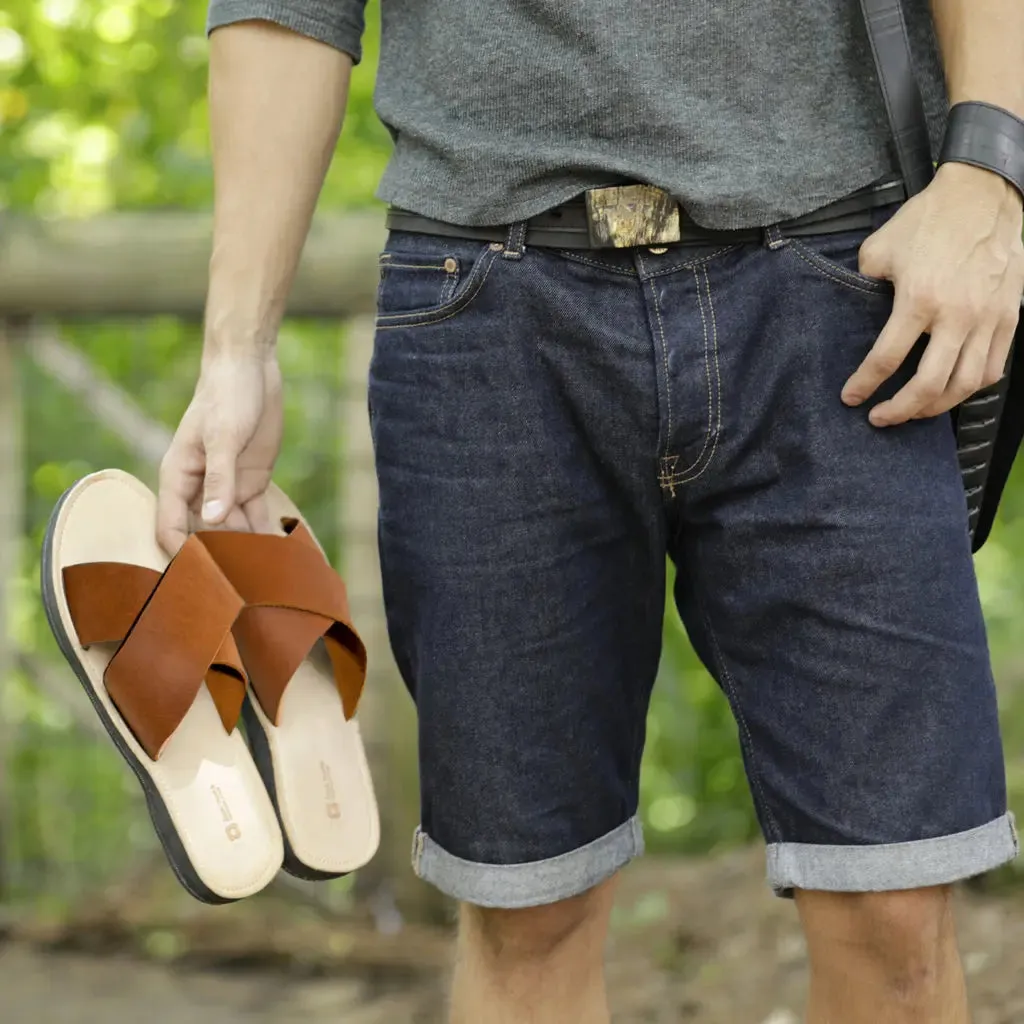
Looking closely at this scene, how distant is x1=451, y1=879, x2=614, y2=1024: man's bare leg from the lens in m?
1.43

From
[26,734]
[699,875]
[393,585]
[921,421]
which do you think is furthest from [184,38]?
[921,421]

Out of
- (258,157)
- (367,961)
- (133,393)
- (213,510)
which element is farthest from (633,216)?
(133,393)

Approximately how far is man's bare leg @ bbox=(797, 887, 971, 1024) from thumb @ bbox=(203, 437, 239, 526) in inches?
28.0

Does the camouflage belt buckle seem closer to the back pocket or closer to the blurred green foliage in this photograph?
the back pocket

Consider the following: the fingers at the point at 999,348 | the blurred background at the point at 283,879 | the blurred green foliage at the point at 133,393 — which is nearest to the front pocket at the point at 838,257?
the fingers at the point at 999,348

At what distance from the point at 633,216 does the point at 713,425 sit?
199 mm

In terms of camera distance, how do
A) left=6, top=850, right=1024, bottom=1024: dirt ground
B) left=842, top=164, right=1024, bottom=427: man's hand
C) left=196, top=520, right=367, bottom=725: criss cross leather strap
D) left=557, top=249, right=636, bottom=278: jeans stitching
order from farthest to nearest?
left=6, top=850, right=1024, bottom=1024: dirt ground → left=196, top=520, right=367, bottom=725: criss cross leather strap → left=557, top=249, right=636, bottom=278: jeans stitching → left=842, top=164, right=1024, bottom=427: man's hand

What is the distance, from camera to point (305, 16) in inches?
57.1

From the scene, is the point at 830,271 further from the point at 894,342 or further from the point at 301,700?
the point at 301,700

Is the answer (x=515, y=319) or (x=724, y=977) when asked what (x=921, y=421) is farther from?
(x=724, y=977)

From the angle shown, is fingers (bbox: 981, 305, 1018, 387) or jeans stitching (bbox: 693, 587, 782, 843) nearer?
fingers (bbox: 981, 305, 1018, 387)

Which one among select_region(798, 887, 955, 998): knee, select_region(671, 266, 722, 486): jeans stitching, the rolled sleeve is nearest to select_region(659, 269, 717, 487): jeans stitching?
select_region(671, 266, 722, 486): jeans stitching

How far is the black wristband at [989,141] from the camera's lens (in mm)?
1182

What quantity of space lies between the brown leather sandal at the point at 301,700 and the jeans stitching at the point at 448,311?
0.97 feet
